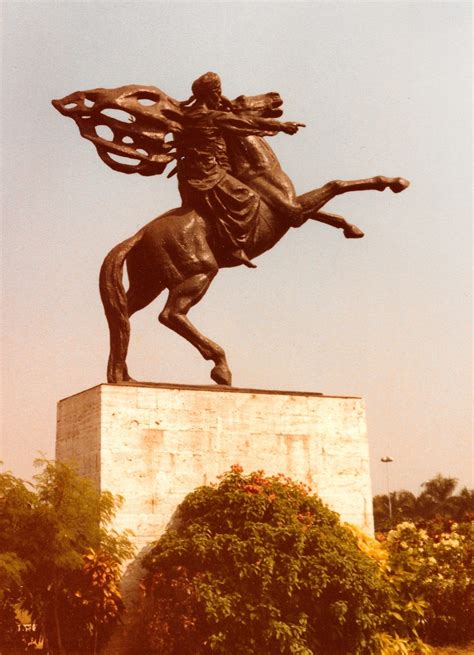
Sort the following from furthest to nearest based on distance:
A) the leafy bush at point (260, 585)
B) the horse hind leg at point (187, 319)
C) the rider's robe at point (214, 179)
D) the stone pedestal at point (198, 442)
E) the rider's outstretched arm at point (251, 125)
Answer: the rider's outstretched arm at point (251, 125), the rider's robe at point (214, 179), the horse hind leg at point (187, 319), the stone pedestal at point (198, 442), the leafy bush at point (260, 585)

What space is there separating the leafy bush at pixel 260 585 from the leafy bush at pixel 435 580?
61cm

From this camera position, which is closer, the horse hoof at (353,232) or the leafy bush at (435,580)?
the leafy bush at (435,580)

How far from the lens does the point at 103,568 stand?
7.69 meters

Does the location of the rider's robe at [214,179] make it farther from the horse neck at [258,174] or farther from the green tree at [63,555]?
the green tree at [63,555]

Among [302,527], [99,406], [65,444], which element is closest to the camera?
[302,527]

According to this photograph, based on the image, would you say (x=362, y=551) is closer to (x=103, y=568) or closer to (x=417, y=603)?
(x=417, y=603)

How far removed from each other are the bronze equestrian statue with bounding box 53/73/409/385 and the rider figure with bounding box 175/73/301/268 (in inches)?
0.5

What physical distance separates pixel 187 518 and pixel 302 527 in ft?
3.94

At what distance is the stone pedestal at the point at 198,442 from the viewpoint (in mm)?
8484

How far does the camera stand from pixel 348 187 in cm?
1048

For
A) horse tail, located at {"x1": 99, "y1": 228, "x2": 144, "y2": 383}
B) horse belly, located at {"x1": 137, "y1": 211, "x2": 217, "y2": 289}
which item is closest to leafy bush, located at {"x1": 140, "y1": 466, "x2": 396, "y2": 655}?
horse tail, located at {"x1": 99, "y1": 228, "x2": 144, "y2": 383}

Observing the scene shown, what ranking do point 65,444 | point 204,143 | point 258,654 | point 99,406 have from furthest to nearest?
point 204,143 → point 65,444 → point 99,406 → point 258,654

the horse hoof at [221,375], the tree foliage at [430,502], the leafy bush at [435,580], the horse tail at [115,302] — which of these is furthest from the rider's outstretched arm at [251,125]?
the tree foliage at [430,502]

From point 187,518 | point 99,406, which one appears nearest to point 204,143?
point 99,406
